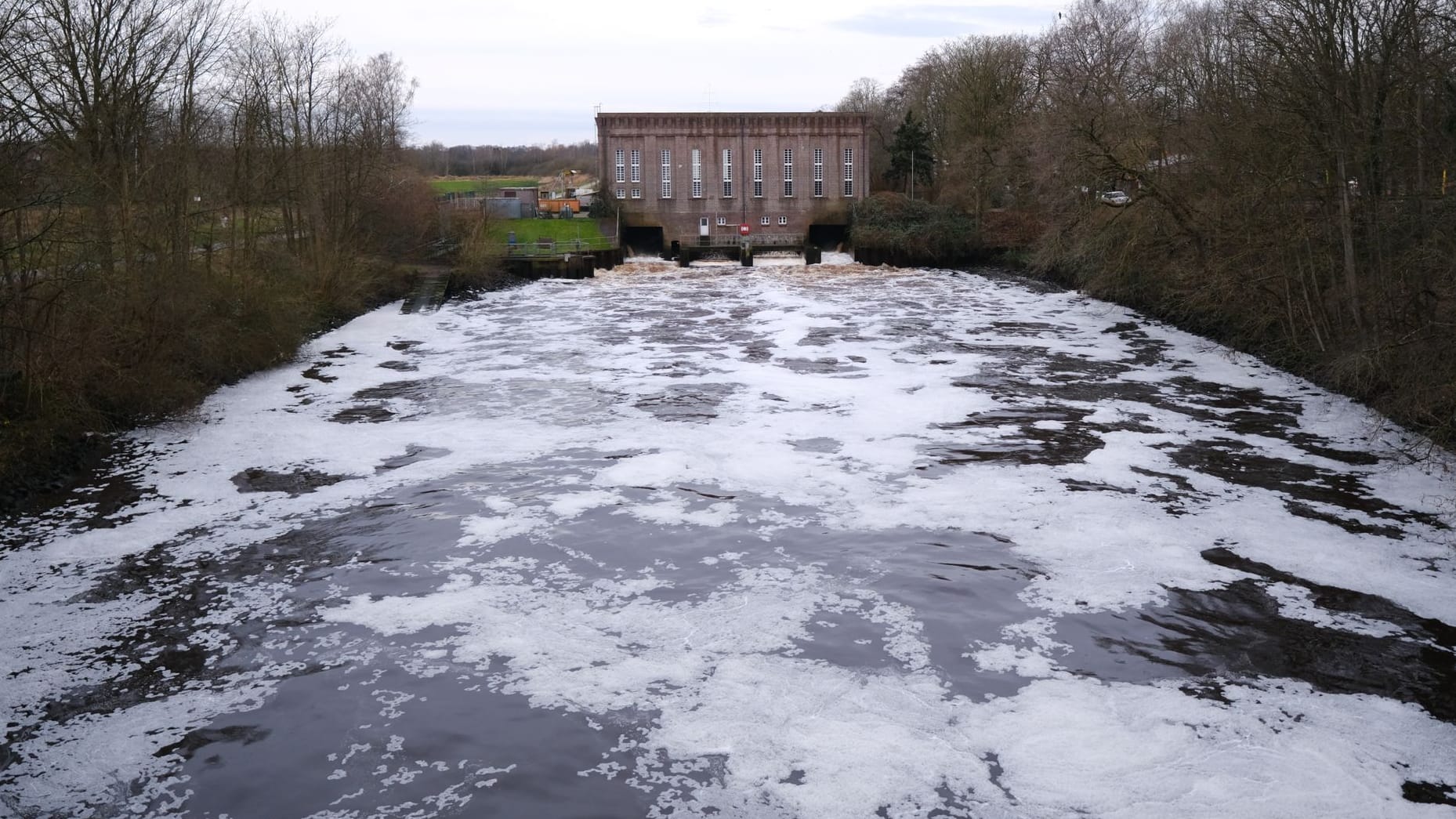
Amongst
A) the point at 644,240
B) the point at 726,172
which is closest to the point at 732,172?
the point at 726,172

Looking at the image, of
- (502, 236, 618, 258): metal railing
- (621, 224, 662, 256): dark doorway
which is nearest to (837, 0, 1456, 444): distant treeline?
(502, 236, 618, 258): metal railing

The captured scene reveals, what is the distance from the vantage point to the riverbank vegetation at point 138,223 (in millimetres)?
13805

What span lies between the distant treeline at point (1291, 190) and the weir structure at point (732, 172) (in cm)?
3310

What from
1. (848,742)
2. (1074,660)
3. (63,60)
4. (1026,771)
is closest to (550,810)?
(848,742)

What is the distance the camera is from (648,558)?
11.2m

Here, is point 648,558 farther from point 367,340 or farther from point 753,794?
point 367,340

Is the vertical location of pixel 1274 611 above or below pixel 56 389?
below

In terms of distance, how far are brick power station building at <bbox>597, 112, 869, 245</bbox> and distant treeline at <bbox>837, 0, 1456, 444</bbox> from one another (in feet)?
109

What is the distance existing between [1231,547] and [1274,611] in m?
1.66

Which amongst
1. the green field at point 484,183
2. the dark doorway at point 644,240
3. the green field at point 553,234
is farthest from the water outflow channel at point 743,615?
the green field at point 484,183

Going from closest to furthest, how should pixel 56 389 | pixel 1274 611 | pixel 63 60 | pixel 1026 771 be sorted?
pixel 1026 771, pixel 1274 611, pixel 56 389, pixel 63 60

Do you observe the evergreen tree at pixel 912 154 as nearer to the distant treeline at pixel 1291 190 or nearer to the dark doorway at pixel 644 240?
the dark doorway at pixel 644 240

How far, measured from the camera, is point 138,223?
1833cm

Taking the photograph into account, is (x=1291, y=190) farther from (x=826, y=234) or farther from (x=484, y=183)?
(x=484, y=183)
